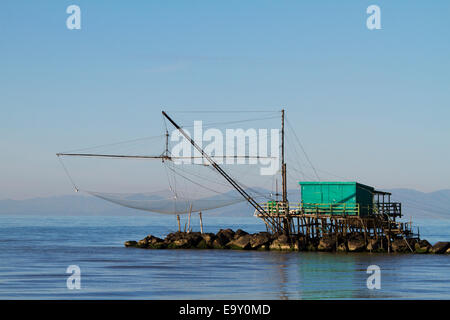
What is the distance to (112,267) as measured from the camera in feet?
146

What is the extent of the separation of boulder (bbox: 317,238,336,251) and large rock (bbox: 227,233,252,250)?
6388 mm

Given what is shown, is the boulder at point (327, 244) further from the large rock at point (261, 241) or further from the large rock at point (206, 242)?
the large rock at point (206, 242)

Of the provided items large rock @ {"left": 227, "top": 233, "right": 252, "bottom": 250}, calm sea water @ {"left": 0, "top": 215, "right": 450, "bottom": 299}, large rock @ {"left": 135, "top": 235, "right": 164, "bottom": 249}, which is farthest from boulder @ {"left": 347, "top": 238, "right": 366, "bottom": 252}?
large rock @ {"left": 135, "top": 235, "right": 164, "bottom": 249}

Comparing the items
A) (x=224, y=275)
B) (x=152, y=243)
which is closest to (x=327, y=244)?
(x=152, y=243)

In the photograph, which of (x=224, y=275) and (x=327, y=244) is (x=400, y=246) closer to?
(x=327, y=244)

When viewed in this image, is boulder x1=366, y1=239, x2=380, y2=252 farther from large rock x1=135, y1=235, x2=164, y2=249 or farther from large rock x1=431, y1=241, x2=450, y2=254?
large rock x1=135, y1=235, x2=164, y2=249

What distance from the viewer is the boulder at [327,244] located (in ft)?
183

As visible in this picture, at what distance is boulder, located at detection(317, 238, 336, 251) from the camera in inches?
2196

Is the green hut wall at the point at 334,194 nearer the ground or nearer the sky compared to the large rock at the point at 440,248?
nearer the sky

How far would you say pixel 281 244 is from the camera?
57031 mm

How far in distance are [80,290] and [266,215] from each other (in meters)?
28.6

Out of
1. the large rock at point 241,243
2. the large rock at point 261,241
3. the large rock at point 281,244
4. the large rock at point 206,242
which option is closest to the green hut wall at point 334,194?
the large rock at point 281,244

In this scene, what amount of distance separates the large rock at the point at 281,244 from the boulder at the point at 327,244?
2.52 meters
